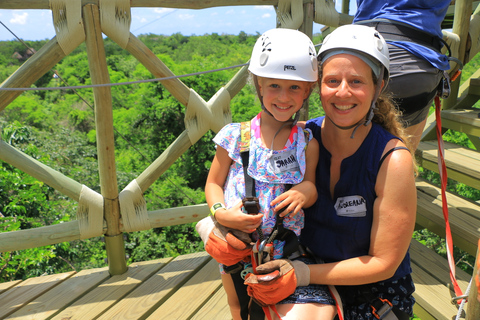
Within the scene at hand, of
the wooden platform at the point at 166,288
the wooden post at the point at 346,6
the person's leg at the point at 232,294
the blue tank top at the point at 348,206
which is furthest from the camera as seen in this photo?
the wooden post at the point at 346,6

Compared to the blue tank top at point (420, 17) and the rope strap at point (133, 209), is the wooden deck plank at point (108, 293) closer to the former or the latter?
the rope strap at point (133, 209)

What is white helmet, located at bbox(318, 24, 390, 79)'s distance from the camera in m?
1.29

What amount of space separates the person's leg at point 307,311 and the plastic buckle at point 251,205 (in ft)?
1.17

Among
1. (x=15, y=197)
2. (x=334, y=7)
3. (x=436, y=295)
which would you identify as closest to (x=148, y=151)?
(x=15, y=197)

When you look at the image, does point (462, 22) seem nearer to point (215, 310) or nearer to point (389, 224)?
point (389, 224)

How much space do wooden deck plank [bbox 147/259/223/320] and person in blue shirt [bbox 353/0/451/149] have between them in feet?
4.88

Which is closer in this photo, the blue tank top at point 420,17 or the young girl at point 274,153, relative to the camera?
the young girl at point 274,153

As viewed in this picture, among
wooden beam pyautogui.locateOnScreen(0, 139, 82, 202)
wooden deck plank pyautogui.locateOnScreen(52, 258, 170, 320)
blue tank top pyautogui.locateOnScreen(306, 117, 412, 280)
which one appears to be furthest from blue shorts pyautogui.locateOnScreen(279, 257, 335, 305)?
wooden beam pyautogui.locateOnScreen(0, 139, 82, 202)

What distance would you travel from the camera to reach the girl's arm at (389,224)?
4.28 feet

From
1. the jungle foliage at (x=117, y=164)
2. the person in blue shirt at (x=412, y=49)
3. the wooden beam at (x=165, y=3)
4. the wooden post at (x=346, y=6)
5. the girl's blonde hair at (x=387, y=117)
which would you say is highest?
the wooden post at (x=346, y=6)

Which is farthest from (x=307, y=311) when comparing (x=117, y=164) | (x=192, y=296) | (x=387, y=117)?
(x=117, y=164)

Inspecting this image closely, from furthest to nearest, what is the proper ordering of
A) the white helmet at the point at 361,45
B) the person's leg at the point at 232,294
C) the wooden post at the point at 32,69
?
the wooden post at the point at 32,69, the person's leg at the point at 232,294, the white helmet at the point at 361,45

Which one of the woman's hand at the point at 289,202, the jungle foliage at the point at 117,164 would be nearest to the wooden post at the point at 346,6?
the jungle foliage at the point at 117,164

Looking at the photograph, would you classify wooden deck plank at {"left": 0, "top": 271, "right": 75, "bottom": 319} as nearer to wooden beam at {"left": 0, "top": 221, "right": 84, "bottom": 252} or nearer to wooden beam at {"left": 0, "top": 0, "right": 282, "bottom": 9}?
wooden beam at {"left": 0, "top": 221, "right": 84, "bottom": 252}
